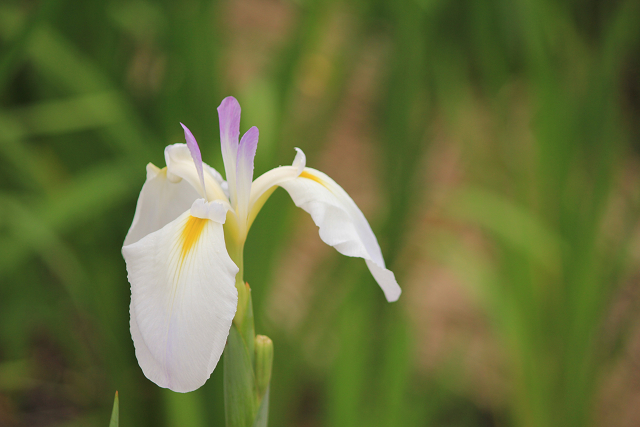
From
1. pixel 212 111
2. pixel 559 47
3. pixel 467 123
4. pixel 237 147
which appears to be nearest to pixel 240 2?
pixel 467 123

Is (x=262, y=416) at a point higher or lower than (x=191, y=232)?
lower

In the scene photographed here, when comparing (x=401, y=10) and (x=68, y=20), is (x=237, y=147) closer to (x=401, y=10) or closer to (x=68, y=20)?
(x=401, y=10)

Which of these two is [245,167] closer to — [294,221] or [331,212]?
[331,212]

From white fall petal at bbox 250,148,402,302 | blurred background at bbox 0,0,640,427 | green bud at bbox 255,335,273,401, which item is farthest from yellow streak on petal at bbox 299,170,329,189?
blurred background at bbox 0,0,640,427

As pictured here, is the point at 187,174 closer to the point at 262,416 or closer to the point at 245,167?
the point at 245,167

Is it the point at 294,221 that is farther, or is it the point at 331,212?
the point at 294,221

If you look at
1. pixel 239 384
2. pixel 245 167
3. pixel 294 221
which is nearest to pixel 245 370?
pixel 239 384

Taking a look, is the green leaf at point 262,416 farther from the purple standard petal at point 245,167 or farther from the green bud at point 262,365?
the purple standard petal at point 245,167

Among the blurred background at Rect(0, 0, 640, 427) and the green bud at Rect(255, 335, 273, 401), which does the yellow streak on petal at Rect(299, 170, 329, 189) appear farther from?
the blurred background at Rect(0, 0, 640, 427)
